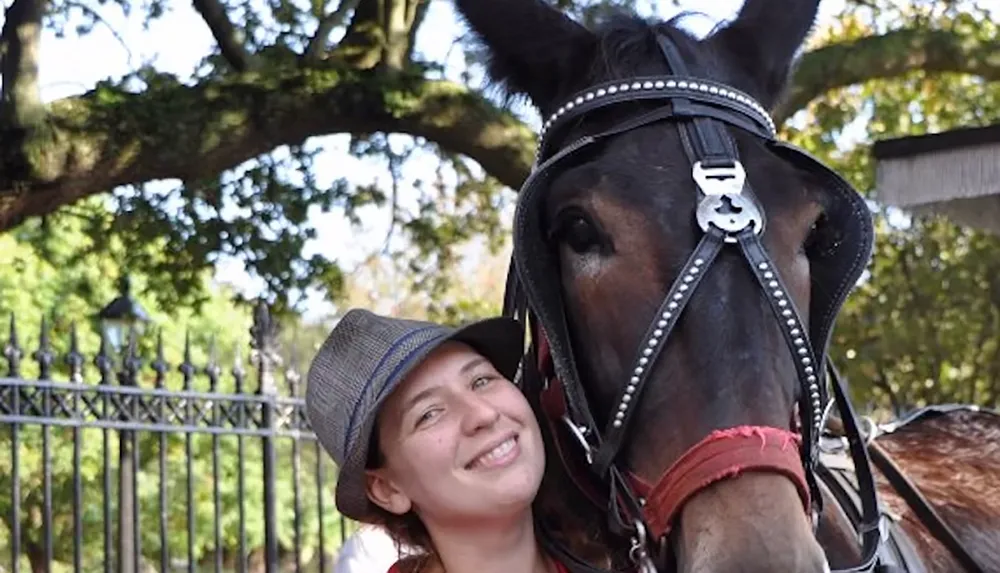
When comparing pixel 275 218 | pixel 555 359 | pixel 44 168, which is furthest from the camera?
pixel 275 218

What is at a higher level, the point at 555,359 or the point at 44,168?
the point at 44,168

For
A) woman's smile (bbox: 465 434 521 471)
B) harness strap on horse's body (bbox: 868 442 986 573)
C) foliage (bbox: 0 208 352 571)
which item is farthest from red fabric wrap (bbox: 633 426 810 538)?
foliage (bbox: 0 208 352 571)

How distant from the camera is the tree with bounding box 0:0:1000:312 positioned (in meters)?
8.19

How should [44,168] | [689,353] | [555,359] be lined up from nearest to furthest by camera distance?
1. [689,353]
2. [555,359]
3. [44,168]

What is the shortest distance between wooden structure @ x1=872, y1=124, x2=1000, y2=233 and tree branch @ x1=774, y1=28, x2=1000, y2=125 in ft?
9.73

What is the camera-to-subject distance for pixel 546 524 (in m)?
2.65

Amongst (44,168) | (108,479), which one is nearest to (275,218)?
(44,168)

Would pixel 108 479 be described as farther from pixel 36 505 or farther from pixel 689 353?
pixel 36 505

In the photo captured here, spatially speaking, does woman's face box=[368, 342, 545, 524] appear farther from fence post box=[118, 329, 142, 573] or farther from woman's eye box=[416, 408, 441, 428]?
fence post box=[118, 329, 142, 573]

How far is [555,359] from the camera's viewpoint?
2479 millimetres

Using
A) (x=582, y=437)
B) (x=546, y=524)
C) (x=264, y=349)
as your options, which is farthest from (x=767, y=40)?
(x=264, y=349)

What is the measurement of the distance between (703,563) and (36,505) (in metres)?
16.8

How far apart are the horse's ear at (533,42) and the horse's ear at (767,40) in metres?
0.25

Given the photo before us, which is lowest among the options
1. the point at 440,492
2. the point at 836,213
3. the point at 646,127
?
the point at 440,492
